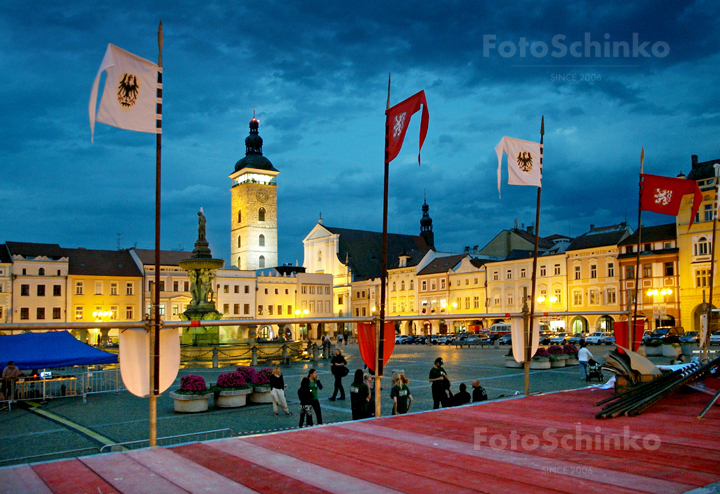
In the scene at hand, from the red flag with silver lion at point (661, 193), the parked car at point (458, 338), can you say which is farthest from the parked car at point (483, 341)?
the red flag with silver lion at point (661, 193)

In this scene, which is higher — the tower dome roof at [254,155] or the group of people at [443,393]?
the tower dome roof at [254,155]

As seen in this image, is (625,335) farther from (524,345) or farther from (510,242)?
(510,242)

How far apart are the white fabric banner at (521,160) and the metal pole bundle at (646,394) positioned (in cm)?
498

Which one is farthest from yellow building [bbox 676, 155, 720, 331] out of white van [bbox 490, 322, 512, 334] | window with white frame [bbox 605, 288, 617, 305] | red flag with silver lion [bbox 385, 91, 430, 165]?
red flag with silver lion [bbox 385, 91, 430, 165]

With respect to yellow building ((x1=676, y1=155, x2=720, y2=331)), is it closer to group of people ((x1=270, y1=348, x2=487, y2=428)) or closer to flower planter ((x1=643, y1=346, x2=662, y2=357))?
flower planter ((x1=643, y1=346, x2=662, y2=357))

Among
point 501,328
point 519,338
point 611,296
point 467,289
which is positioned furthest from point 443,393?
point 467,289

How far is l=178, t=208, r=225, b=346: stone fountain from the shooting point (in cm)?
3572

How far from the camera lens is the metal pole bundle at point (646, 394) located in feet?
35.3

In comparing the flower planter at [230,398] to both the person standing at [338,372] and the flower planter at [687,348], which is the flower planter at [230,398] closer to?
the person standing at [338,372]

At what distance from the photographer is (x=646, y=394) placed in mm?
11422

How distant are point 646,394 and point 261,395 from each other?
10.4 metres

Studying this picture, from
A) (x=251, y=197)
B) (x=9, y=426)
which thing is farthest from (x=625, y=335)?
(x=251, y=197)

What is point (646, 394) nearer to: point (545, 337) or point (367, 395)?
point (367, 395)

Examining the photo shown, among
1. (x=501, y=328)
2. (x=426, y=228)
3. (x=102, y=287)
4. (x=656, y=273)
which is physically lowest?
(x=501, y=328)
